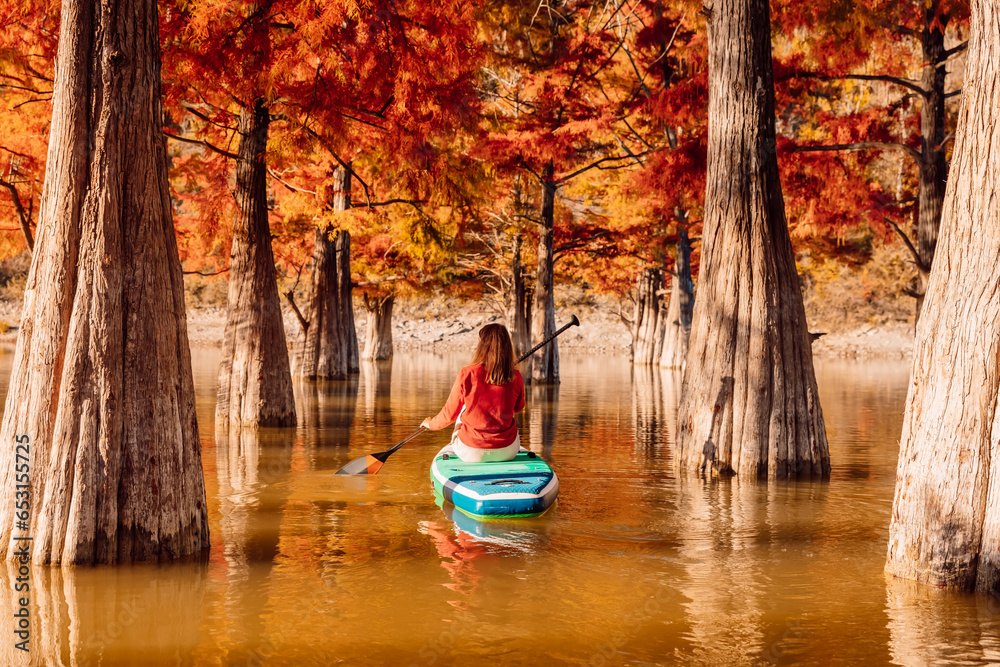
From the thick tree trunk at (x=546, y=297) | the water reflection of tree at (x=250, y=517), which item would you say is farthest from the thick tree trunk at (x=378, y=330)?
the water reflection of tree at (x=250, y=517)

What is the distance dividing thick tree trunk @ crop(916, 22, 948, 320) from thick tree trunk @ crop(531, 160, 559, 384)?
33.8ft

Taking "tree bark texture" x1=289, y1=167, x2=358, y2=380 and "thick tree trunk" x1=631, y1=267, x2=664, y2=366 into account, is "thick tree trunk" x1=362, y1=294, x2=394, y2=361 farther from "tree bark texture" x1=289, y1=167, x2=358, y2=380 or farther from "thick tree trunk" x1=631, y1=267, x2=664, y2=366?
"tree bark texture" x1=289, y1=167, x2=358, y2=380

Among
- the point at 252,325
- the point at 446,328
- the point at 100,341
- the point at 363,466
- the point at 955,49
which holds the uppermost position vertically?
the point at 955,49

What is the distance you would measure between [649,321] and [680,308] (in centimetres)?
631

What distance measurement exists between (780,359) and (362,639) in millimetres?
6012

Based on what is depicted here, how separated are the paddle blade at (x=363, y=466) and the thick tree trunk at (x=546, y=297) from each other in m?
13.1

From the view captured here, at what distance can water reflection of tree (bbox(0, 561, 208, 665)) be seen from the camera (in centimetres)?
450

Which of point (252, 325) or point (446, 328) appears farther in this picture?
point (446, 328)

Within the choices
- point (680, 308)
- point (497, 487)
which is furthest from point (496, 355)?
point (680, 308)

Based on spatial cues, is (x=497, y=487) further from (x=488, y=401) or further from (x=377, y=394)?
(x=377, y=394)

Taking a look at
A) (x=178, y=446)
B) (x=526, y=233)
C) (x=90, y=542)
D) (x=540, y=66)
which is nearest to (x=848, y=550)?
(x=178, y=446)

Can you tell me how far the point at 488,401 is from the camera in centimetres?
845

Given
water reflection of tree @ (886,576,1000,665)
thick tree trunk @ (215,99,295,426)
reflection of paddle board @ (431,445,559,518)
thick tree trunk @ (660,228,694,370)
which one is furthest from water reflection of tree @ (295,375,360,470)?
thick tree trunk @ (660,228,694,370)

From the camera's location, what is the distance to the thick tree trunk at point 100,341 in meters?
5.60
